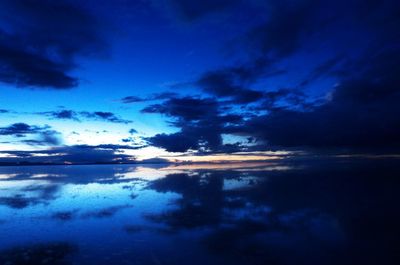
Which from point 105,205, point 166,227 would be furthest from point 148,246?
point 105,205

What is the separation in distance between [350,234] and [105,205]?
21140 mm

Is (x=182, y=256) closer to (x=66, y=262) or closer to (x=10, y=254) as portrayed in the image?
(x=66, y=262)

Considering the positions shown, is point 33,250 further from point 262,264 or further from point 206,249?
point 262,264

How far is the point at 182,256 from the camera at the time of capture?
15.5 m

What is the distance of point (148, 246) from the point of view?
1698 centimetres

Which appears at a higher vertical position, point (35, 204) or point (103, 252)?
point (35, 204)

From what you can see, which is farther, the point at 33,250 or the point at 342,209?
the point at 342,209

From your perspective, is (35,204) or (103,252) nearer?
(103,252)

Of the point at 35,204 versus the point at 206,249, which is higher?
the point at 35,204

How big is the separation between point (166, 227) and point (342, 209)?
15.3 m

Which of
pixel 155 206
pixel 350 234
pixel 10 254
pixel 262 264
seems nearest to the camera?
pixel 262 264

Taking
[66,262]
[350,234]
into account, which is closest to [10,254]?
[66,262]

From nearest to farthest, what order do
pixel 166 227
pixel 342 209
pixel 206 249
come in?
pixel 206 249, pixel 166 227, pixel 342 209

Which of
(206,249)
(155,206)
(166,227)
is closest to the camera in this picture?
(206,249)
